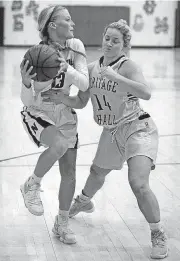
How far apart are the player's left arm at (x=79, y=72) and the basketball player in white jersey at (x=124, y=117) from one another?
12 cm

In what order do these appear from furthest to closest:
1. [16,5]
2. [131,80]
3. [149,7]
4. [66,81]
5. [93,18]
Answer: [93,18], [149,7], [16,5], [66,81], [131,80]

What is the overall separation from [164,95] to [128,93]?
27.8 feet

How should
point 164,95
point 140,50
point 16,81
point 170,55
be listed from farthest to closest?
point 140,50 < point 170,55 < point 16,81 < point 164,95

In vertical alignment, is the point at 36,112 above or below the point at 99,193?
above

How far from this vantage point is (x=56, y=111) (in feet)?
15.5

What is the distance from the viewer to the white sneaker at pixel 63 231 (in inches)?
189

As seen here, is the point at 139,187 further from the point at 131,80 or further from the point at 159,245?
the point at 131,80

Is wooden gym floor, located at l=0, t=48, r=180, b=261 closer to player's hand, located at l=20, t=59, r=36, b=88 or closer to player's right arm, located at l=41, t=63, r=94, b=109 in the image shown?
player's right arm, located at l=41, t=63, r=94, b=109

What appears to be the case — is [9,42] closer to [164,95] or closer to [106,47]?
[164,95]

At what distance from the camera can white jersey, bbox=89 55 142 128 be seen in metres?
4.67

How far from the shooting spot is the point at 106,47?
4.63 metres

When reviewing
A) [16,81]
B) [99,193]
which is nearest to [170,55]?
[16,81]

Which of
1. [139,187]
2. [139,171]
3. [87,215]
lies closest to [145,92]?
[139,171]

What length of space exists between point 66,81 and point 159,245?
1.29 meters
